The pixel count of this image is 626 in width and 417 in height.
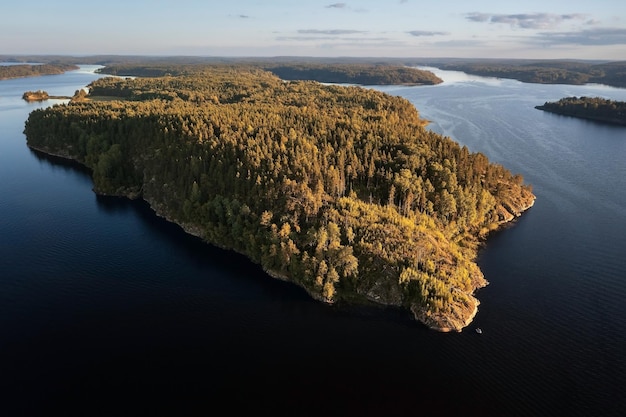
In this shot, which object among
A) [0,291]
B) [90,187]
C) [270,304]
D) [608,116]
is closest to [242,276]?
[270,304]

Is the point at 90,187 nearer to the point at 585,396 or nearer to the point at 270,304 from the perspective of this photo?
the point at 270,304

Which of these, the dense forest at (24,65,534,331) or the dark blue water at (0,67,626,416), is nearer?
the dark blue water at (0,67,626,416)

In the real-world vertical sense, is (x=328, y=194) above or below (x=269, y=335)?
above

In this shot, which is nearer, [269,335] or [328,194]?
[269,335]

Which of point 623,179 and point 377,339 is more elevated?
point 623,179
